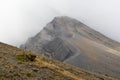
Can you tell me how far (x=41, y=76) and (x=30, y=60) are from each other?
1620cm

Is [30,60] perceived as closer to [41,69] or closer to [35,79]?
[41,69]

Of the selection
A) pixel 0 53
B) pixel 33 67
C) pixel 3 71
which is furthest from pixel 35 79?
pixel 0 53

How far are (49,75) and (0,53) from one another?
14621mm

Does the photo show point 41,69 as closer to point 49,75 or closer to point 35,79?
point 49,75

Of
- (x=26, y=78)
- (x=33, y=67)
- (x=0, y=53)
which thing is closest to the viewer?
(x=26, y=78)

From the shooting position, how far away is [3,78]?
55.3m

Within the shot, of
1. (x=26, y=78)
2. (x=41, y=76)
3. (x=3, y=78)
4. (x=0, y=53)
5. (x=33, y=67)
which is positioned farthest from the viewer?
(x=0, y=53)

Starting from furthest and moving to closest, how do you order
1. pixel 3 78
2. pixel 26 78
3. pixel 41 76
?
pixel 41 76
pixel 26 78
pixel 3 78

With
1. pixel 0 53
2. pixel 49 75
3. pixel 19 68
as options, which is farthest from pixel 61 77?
pixel 0 53

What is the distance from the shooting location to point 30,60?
7988cm

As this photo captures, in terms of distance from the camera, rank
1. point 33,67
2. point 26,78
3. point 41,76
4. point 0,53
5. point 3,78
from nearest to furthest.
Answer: point 3,78
point 26,78
point 41,76
point 33,67
point 0,53

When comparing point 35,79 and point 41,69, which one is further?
point 41,69

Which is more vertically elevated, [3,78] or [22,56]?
[22,56]

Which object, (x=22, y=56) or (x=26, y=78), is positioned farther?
(x=22, y=56)
